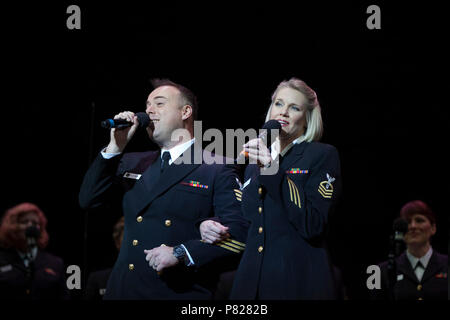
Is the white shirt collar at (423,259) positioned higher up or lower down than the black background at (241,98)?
lower down

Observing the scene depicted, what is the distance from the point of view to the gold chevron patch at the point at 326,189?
2.44m

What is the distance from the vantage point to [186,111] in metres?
3.16

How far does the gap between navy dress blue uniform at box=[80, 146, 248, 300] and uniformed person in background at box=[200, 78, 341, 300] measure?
31 cm

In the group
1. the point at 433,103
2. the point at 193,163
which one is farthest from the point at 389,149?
the point at 193,163

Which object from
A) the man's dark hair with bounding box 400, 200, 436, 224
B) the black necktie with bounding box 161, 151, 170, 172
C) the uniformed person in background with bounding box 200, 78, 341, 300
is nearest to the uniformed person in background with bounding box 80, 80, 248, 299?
the black necktie with bounding box 161, 151, 170, 172

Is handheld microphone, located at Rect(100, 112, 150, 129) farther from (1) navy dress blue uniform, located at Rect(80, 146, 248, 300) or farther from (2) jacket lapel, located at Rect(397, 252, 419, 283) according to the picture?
(2) jacket lapel, located at Rect(397, 252, 419, 283)

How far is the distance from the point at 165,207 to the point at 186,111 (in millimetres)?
585

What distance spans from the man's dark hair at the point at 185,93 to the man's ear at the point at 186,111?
0.02 m

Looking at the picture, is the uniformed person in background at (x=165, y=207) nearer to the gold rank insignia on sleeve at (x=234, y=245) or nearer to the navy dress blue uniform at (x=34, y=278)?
the gold rank insignia on sleeve at (x=234, y=245)

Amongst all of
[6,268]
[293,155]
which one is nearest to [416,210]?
[293,155]

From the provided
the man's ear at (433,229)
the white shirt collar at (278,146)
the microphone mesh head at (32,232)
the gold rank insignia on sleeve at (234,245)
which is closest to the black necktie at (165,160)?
the gold rank insignia on sleeve at (234,245)

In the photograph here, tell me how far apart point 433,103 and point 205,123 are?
154 centimetres

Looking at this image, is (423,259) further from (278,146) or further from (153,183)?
(153,183)

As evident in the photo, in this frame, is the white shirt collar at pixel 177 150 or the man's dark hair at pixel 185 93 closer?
the white shirt collar at pixel 177 150
